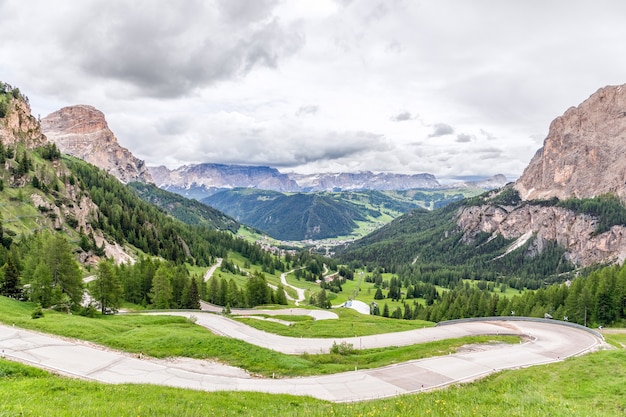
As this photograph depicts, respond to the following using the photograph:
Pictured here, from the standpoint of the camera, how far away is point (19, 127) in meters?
172

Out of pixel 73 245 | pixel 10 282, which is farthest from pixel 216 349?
pixel 73 245

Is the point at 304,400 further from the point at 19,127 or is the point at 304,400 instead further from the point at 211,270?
the point at 19,127

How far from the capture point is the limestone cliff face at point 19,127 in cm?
15812

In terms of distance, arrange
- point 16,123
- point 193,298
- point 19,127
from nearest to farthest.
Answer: point 193,298, point 16,123, point 19,127

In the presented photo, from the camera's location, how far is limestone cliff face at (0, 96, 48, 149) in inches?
6225

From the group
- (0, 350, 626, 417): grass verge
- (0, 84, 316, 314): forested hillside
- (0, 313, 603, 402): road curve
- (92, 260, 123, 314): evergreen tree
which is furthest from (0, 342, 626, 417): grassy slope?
(0, 84, 316, 314): forested hillside

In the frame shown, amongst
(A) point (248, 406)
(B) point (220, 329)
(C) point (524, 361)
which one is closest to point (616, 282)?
(C) point (524, 361)

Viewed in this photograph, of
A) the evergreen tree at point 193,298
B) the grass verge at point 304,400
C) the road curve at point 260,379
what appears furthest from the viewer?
the evergreen tree at point 193,298

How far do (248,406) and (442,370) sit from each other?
20.9 metres

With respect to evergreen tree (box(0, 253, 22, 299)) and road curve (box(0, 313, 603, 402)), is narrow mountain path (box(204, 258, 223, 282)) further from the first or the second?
road curve (box(0, 313, 603, 402))

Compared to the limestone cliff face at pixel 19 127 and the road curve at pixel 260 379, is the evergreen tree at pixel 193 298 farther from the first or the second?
the limestone cliff face at pixel 19 127

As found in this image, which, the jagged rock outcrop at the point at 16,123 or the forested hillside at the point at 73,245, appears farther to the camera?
the jagged rock outcrop at the point at 16,123

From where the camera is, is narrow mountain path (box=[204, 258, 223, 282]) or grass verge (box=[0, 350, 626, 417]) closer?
grass verge (box=[0, 350, 626, 417])

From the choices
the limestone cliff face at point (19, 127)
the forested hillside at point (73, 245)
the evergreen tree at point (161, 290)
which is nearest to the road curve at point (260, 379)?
the forested hillside at point (73, 245)
